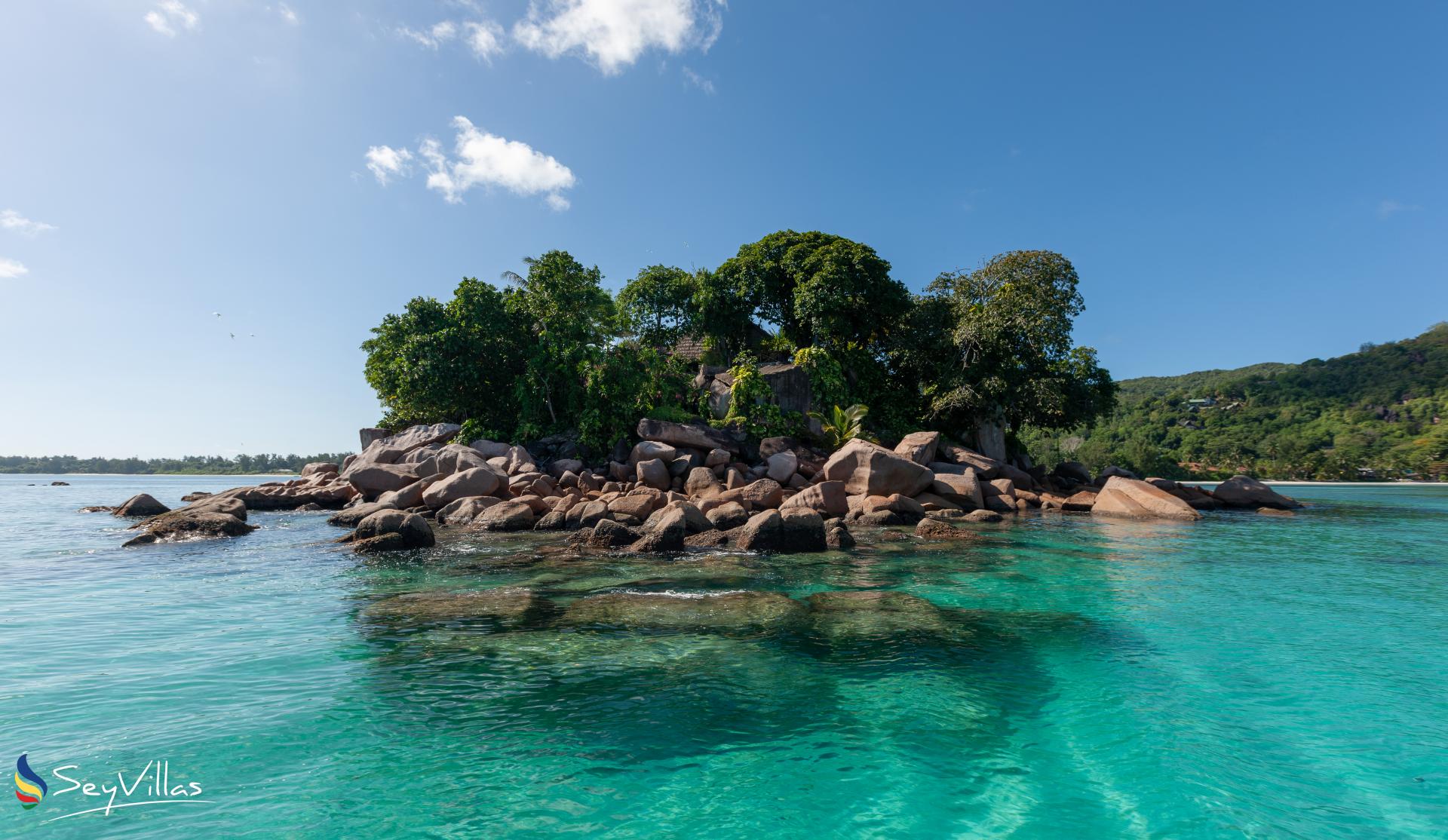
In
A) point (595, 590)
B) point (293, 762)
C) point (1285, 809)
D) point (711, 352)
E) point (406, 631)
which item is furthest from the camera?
point (711, 352)

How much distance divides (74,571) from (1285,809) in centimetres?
1807

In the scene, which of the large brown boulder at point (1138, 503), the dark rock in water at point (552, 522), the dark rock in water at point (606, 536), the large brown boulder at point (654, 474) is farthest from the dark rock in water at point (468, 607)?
the large brown boulder at point (1138, 503)

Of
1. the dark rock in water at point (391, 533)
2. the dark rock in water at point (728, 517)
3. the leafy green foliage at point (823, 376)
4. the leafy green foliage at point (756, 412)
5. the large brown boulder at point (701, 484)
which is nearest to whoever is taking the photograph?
A: the dark rock in water at point (391, 533)

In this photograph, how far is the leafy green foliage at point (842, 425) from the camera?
27.7 meters

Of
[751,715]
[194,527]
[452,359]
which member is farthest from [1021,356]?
[194,527]

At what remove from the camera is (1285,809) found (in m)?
4.08

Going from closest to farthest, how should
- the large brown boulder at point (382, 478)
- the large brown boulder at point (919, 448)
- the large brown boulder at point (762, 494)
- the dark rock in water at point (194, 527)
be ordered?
the dark rock in water at point (194, 527) → the large brown boulder at point (762, 494) → the large brown boulder at point (382, 478) → the large brown boulder at point (919, 448)

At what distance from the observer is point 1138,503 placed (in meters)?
23.7

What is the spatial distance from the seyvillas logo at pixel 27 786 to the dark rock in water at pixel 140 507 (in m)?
25.1

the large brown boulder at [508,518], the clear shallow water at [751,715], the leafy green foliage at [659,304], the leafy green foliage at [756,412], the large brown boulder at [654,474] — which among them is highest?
the leafy green foliage at [659,304]

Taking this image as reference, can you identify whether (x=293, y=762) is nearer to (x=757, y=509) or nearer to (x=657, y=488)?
(x=757, y=509)

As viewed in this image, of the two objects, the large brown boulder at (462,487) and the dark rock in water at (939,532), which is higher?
the large brown boulder at (462,487)

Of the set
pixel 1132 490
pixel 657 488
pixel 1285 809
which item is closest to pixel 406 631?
pixel 1285 809

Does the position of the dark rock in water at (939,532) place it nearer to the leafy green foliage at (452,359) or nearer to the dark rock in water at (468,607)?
the dark rock in water at (468,607)
